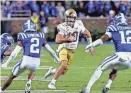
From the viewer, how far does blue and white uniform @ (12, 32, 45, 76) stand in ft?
28.9

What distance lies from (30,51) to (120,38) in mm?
1332

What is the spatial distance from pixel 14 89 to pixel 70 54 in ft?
3.66

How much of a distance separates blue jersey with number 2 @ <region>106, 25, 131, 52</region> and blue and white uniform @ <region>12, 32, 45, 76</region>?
41.8 inches

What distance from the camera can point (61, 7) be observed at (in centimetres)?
2259

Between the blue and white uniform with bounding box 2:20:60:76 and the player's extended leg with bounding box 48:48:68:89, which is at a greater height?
the blue and white uniform with bounding box 2:20:60:76

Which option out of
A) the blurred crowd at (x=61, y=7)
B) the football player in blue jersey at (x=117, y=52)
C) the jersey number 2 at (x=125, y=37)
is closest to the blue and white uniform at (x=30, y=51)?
the football player in blue jersey at (x=117, y=52)

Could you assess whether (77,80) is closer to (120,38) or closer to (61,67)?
(61,67)

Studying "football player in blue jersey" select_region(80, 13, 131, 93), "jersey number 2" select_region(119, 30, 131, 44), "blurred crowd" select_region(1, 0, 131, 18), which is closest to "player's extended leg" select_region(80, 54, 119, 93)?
"football player in blue jersey" select_region(80, 13, 131, 93)

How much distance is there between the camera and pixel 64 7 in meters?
23.0

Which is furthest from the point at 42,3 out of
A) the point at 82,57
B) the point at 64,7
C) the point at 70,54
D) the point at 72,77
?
the point at 70,54

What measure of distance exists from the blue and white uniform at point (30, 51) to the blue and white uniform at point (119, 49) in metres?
0.97

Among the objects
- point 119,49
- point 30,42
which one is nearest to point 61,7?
point 30,42

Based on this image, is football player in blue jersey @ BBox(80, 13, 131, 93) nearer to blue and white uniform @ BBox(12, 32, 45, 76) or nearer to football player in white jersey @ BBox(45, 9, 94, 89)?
blue and white uniform @ BBox(12, 32, 45, 76)

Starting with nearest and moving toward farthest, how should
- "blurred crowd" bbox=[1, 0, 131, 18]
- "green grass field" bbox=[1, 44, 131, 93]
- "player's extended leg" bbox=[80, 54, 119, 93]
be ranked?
"player's extended leg" bbox=[80, 54, 119, 93], "green grass field" bbox=[1, 44, 131, 93], "blurred crowd" bbox=[1, 0, 131, 18]
